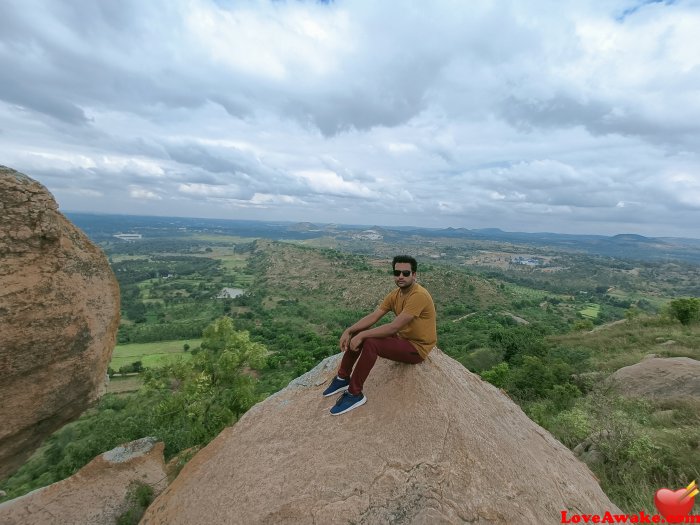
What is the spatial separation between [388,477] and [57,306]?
25.6 ft

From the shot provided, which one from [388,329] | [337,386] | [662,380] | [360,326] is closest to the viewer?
[388,329]

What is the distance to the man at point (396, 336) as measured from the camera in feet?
20.5

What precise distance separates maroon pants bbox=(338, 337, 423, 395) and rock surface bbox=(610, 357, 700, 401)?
1088 cm

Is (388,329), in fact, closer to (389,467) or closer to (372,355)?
(372,355)

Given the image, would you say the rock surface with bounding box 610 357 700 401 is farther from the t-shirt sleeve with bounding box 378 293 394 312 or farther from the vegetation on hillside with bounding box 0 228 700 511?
the t-shirt sleeve with bounding box 378 293 394 312

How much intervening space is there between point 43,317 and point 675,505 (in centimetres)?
1151

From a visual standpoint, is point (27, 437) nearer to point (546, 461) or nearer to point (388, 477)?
point (388, 477)

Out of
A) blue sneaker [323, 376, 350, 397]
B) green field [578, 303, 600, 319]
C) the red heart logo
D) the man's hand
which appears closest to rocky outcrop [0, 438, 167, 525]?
blue sneaker [323, 376, 350, 397]

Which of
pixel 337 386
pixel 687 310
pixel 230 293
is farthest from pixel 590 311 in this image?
pixel 230 293

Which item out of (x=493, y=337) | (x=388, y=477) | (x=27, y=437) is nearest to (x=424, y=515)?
(x=388, y=477)

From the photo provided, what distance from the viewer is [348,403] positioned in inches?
267

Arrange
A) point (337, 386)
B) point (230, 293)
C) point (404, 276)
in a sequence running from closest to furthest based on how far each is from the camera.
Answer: point (404, 276)
point (337, 386)
point (230, 293)

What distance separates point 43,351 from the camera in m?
Answer: 7.75

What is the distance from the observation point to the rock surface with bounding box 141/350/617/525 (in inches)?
207
